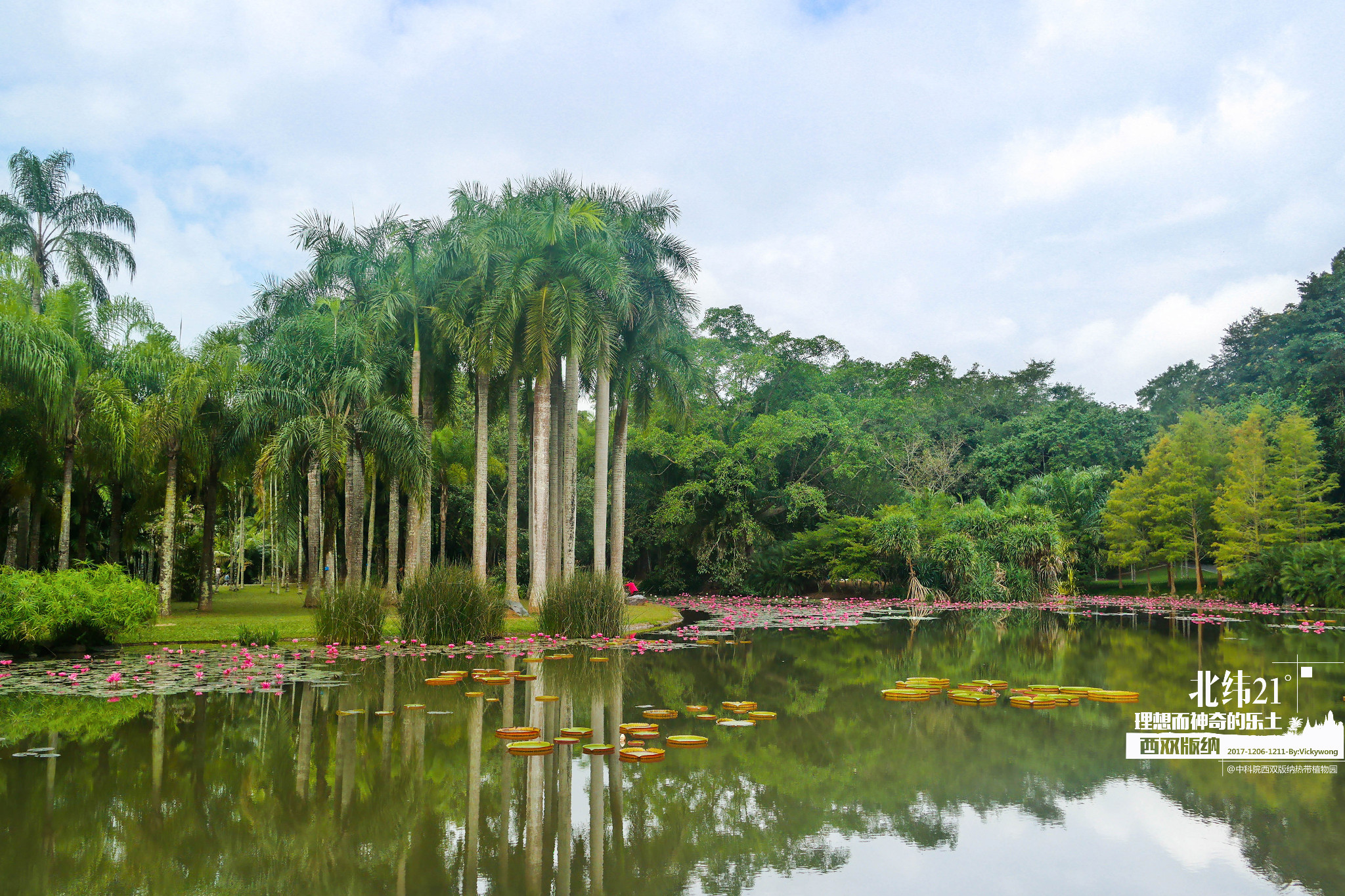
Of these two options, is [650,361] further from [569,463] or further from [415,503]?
[415,503]

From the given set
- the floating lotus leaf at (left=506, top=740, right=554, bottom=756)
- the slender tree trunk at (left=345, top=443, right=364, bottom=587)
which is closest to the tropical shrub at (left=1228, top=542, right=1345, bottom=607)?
the slender tree trunk at (left=345, top=443, right=364, bottom=587)

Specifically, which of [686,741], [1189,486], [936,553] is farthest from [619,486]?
[1189,486]

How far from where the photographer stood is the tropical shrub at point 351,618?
15625 millimetres

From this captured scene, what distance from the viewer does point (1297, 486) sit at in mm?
31188

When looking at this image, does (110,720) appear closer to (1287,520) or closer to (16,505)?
(16,505)

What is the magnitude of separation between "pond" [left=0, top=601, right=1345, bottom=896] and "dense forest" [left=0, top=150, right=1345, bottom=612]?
316 inches

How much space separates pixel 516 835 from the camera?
18.2ft

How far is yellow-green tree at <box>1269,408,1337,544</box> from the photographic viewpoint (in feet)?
101

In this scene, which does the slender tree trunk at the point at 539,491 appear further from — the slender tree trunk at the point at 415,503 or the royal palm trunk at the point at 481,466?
the slender tree trunk at the point at 415,503

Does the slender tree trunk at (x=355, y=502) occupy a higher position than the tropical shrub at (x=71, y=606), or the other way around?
the slender tree trunk at (x=355, y=502)

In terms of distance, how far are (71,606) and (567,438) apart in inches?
479

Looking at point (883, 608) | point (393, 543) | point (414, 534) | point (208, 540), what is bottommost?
point (883, 608)

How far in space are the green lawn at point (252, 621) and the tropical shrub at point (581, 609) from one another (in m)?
0.90

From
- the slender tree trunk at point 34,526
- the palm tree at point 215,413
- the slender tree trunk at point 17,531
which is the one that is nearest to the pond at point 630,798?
the palm tree at point 215,413
